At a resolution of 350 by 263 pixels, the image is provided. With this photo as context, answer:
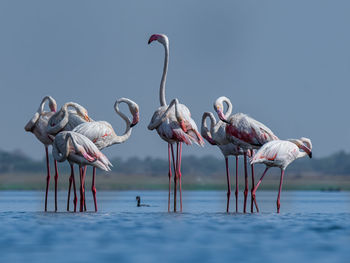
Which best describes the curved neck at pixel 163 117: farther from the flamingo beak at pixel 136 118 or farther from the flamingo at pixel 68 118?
the flamingo at pixel 68 118

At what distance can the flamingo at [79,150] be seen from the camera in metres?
13.1

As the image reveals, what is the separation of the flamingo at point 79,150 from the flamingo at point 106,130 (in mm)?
615

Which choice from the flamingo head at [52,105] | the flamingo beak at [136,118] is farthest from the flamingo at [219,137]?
the flamingo head at [52,105]

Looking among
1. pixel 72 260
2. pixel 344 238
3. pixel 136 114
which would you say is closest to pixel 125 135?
pixel 136 114

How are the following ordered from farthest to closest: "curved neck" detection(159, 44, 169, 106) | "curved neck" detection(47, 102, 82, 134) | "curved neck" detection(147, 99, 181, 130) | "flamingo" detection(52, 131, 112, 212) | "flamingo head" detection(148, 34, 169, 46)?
"flamingo head" detection(148, 34, 169, 46), "curved neck" detection(159, 44, 169, 106), "curved neck" detection(47, 102, 82, 134), "curved neck" detection(147, 99, 181, 130), "flamingo" detection(52, 131, 112, 212)

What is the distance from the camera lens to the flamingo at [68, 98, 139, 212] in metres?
13.9

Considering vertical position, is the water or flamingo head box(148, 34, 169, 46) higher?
flamingo head box(148, 34, 169, 46)

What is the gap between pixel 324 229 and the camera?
10.4m

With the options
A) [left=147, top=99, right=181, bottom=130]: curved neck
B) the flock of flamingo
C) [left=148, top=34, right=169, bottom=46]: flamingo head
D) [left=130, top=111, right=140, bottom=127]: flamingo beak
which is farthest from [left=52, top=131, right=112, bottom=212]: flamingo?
[left=148, top=34, right=169, bottom=46]: flamingo head

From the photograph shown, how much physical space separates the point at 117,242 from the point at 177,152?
5.84 m

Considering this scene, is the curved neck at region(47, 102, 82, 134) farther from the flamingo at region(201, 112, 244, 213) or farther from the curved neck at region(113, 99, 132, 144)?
the flamingo at region(201, 112, 244, 213)

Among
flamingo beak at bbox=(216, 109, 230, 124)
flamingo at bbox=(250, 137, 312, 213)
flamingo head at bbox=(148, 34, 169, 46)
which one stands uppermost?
flamingo head at bbox=(148, 34, 169, 46)

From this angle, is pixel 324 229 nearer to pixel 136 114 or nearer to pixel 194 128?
pixel 194 128

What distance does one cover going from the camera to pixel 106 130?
14195mm
